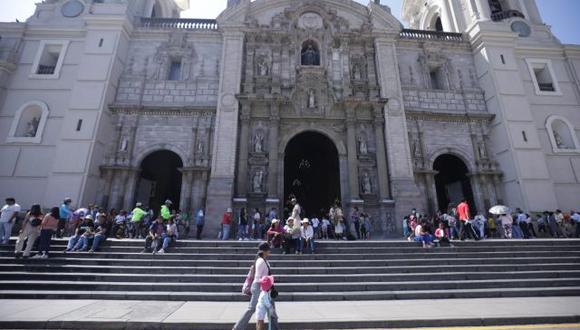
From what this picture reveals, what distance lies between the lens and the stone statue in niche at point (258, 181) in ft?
54.1

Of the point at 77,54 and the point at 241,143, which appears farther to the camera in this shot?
the point at 77,54

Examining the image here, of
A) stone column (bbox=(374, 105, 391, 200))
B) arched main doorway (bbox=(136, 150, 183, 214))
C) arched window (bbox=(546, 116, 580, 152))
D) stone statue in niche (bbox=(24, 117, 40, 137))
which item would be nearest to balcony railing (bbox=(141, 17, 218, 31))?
arched main doorway (bbox=(136, 150, 183, 214))

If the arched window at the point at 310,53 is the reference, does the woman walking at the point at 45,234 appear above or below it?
below

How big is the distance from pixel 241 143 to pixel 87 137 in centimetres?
906

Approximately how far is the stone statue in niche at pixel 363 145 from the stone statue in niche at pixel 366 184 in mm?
1469

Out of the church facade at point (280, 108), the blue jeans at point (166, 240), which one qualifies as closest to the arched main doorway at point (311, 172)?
the church facade at point (280, 108)

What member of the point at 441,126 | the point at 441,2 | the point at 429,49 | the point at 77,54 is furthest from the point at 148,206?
the point at 441,2

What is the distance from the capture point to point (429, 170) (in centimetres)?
1762

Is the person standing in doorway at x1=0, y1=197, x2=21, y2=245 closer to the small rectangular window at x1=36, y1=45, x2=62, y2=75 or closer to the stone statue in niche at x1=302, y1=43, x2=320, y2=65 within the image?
the small rectangular window at x1=36, y1=45, x2=62, y2=75

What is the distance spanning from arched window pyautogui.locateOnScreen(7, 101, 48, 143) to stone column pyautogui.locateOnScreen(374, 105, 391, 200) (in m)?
21.1

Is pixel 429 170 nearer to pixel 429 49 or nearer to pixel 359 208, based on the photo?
pixel 359 208

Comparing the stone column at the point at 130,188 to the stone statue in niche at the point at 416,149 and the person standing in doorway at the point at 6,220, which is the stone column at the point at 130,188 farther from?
the stone statue in niche at the point at 416,149

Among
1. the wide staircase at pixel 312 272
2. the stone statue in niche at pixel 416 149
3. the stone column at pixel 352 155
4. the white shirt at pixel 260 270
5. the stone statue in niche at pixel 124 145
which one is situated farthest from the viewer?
the stone statue in niche at pixel 416 149

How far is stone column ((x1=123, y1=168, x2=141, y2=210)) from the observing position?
16.4m
